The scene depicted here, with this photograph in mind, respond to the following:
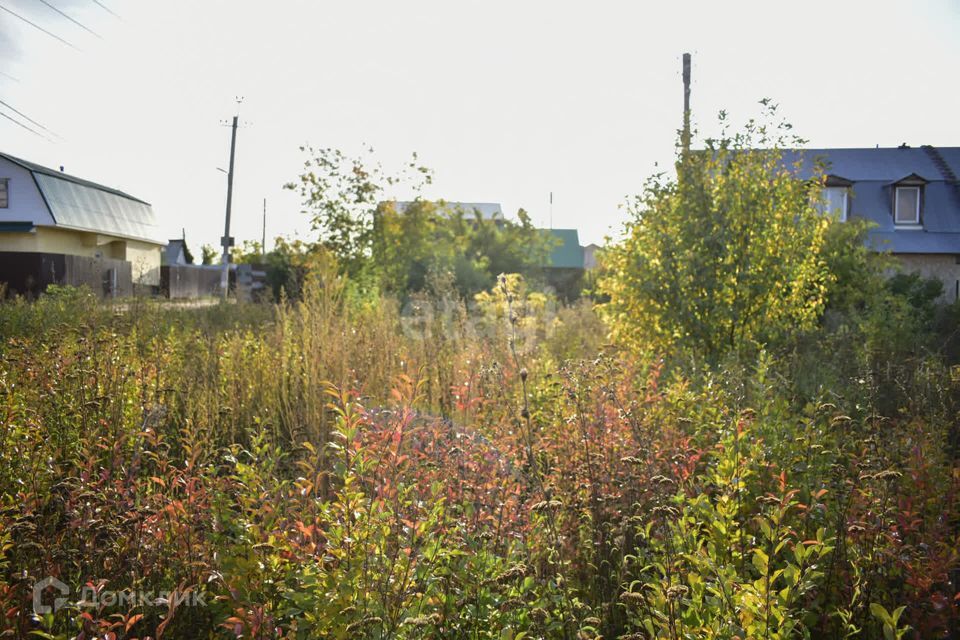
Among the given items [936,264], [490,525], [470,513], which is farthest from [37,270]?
[936,264]

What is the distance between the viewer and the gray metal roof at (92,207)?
27078 mm

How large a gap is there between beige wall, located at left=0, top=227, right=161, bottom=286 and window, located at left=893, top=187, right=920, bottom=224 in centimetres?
2364

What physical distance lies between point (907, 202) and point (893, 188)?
2.16 ft

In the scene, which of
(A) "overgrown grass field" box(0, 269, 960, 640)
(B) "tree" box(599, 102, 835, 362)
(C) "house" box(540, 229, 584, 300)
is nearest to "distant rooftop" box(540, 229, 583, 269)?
(C) "house" box(540, 229, 584, 300)

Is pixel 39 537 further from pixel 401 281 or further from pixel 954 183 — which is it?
pixel 954 183

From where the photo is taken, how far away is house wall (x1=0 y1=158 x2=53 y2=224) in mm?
26359

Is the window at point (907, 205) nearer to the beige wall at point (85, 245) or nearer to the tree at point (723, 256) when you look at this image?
the tree at point (723, 256)

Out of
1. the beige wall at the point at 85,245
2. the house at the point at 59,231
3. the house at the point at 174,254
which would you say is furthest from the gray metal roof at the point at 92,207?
the house at the point at 174,254

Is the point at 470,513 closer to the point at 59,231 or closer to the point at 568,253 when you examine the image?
the point at 59,231

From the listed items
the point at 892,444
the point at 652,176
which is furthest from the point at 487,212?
the point at 892,444

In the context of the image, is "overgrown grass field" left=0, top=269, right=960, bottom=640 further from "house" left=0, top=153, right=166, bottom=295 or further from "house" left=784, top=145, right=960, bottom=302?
"house" left=784, top=145, right=960, bottom=302

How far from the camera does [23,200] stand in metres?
26.6

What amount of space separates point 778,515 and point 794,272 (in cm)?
587

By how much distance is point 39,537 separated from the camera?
2.81 m
